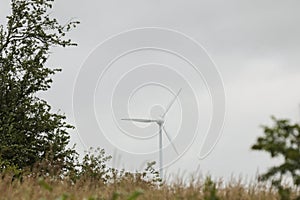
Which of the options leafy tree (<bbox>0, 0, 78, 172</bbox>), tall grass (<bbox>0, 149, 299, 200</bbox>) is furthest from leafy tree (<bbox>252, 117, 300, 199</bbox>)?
leafy tree (<bbox>0, 0, 78, 172</bbox>)

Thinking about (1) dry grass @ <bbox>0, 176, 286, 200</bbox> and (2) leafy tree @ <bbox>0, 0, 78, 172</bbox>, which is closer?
(1) dry grass @ <bbox>0, 176, 286, 200</bbox>

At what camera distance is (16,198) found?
10.9 meters

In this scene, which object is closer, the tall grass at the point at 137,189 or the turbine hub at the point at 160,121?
the tall grass at the point at 137,189

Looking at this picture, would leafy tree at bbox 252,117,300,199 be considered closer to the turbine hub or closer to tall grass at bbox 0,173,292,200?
tall grass at bbox 0,173,292,200

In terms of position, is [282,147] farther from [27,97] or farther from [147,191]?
[27,97]

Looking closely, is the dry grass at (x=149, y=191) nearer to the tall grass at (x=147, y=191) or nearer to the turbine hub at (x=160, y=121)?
the tall grass at (x=147, y=191)

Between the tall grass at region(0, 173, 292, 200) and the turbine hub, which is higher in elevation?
the turbine hub

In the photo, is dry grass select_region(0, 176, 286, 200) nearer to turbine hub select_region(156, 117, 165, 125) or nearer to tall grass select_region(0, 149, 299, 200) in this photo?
tall grass select_region(0, 149, 299, 200)

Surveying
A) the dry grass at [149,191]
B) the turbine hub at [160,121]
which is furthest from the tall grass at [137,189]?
the turbine hub at [160,121]

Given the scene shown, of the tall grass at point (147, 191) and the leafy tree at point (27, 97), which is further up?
the leafy tree at point (27, 97)

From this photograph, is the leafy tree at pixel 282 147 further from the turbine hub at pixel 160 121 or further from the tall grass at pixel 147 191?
the turbine hub at pixel 160 121

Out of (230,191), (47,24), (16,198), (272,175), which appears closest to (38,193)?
(16,198)

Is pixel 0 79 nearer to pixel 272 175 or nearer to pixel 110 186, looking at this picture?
pixel 110 186

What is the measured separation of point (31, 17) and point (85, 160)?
279 inches
